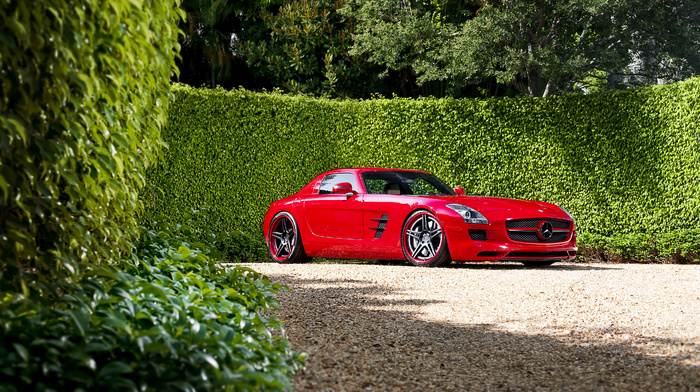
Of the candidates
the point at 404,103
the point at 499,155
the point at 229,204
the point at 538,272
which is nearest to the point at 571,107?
the point at 499,155

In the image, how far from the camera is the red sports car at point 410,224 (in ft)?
26.4

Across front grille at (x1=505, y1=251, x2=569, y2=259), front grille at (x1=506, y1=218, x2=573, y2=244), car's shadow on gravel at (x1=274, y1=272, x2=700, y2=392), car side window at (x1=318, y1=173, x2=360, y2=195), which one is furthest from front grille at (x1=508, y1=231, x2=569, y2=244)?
car's shadow on gravel at (x1=274, y1=272, x2=700, y2=392)

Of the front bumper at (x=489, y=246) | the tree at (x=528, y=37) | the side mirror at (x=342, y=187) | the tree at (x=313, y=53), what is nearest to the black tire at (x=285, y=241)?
the side mirror at (x=342, y=187)

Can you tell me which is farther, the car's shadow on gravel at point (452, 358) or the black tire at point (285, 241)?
the black tire at point (285, 241)

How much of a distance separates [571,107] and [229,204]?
5.80m

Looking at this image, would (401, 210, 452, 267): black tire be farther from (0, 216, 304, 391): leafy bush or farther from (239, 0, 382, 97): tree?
(239, 0, 382, 97): tree

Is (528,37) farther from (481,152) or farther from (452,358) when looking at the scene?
(452,358)

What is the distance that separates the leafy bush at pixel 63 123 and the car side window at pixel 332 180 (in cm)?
614

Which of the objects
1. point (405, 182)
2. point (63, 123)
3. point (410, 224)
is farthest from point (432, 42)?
point (63, 123)

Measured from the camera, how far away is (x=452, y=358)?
13.8ft

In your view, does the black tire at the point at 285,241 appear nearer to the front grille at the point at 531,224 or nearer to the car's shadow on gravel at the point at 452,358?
the front grille at the point at 531,224

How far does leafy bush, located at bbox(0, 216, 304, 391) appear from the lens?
2.42 m

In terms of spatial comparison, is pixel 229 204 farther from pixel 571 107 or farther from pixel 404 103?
pixel 571 107

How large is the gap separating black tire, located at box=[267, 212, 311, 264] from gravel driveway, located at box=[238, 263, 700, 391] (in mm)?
1819
